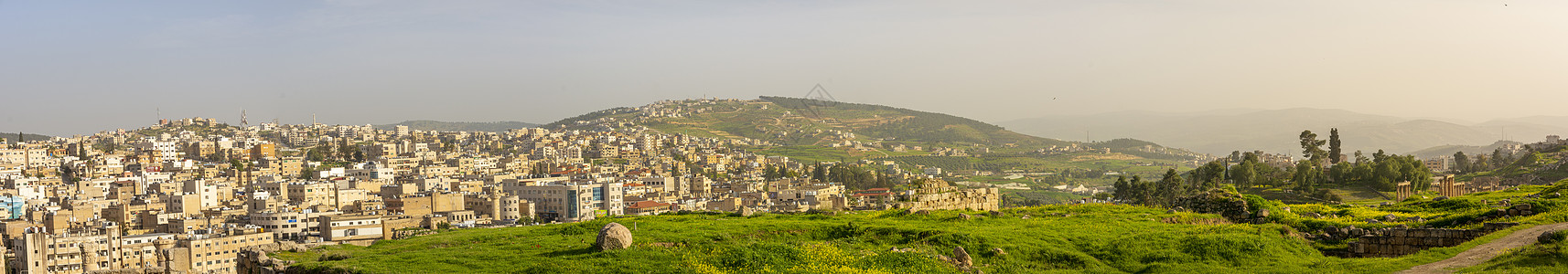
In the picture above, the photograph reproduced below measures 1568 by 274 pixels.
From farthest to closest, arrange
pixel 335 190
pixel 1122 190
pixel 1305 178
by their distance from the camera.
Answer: pixel 335 190, pixel 1122 190, pixel 1305 178

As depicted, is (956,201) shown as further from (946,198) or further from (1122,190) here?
(1122,190)

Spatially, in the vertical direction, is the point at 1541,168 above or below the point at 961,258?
below

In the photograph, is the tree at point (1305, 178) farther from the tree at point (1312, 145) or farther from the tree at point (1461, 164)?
the tree at point (1461, 164)

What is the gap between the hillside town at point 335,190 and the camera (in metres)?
49.1

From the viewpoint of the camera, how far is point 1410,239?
17.7 m

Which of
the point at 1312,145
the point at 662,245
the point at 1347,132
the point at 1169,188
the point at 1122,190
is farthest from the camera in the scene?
the point at 1347,132

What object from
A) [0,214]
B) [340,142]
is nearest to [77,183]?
[0,214]

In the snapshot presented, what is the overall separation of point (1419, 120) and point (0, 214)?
177m

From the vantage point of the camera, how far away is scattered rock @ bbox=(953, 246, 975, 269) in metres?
15.4

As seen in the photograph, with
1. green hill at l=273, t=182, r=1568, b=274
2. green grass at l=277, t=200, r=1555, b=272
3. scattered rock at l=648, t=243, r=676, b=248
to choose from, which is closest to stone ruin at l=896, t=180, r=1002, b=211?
green hill at l=273, t=182, r=1568, b=274

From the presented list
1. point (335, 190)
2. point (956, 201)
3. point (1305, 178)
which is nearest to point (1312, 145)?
point (1305, 178)

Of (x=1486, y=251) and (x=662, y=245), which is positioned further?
(x=662, y=245)

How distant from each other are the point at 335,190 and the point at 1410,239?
76704mm

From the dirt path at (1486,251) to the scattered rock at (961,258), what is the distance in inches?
205
